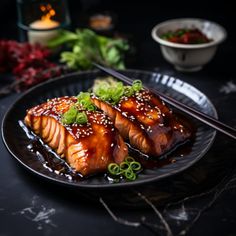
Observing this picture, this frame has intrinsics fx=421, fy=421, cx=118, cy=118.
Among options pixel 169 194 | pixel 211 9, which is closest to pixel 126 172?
pixel 169 194

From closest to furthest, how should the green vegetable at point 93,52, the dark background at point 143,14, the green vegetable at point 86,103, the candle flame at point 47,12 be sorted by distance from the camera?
the green vegetable at point 86,103 < the green vegetable at point 93,52 < the candle flame at point 47,12 < the dark background at point 143,14

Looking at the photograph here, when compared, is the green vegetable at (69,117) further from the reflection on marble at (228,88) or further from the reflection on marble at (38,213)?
the reflection on marble at (228,88)

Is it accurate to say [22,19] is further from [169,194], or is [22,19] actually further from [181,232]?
[181,232]

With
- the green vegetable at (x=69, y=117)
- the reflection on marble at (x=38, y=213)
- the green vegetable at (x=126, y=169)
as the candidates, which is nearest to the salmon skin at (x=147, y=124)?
the green vegetable at (x=126, y=169)

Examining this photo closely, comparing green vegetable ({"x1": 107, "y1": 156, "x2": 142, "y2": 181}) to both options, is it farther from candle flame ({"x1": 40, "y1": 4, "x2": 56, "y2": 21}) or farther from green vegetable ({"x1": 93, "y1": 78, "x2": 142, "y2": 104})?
candle flame ({"x1": 40, "y1": 4, "x2": 56, "y2": 21})

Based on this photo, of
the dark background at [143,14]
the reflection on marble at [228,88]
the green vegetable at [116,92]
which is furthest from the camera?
the dark background at [143,14]

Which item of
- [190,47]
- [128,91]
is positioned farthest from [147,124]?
[190,47]

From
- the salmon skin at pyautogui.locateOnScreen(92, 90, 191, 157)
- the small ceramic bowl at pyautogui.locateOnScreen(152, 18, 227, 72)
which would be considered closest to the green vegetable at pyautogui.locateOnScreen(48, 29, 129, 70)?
the small ceramic bowl at pyautogui.locateOnScreen(152, 18, 227, 72)
